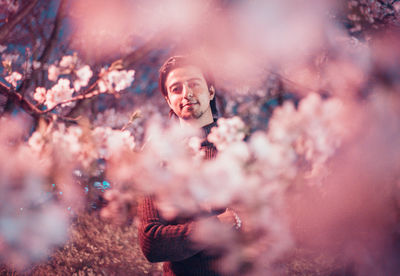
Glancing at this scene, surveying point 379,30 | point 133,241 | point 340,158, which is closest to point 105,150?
point 133,241

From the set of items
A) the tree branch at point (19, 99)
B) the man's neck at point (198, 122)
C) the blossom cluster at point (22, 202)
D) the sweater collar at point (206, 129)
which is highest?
the tree branch at point (19, 99)

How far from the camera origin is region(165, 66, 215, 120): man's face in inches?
70.9

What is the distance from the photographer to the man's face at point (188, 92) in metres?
1.80

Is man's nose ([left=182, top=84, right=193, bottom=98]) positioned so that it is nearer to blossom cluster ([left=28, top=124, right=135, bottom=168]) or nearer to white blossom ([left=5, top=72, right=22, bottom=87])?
blossom cluster ([left=28, top=124, right=135, bottom=168])

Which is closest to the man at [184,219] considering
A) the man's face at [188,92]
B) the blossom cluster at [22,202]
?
the man's face at [188,92]

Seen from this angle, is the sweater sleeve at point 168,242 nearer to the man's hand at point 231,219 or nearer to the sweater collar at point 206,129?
the man's hand at point 231,219

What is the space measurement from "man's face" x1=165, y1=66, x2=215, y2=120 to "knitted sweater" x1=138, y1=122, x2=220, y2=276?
0.83 meters

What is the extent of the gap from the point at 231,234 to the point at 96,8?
17.9ft

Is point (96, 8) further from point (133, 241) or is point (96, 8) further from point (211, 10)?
point (133, 241)

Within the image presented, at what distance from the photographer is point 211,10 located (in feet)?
13.9

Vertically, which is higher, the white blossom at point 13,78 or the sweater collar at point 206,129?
the white blossom at point 13,78

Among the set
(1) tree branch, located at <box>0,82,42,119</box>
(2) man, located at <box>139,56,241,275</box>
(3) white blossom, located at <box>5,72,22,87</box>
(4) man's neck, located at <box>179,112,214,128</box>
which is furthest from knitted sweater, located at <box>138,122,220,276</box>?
(3) white blossom, located at <box>5,72,22,87</box>

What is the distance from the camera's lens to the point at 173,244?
142 centimetres

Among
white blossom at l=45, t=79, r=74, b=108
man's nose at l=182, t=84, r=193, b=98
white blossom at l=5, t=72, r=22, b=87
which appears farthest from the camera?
white blossom at l=45, t=79, r=74, b=108
